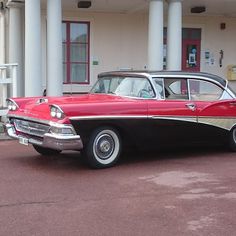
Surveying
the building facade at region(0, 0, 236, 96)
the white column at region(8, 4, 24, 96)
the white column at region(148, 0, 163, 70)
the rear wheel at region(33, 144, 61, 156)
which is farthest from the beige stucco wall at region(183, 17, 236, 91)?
the rear wheel at region(33, 144, 61, 156)

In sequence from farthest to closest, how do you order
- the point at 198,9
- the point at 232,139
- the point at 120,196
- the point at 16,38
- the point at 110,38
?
1. the point at 110,38
2. the point at 198,9
3. the point at 16,38
4. the point at 232,139
5. the point at 120,196

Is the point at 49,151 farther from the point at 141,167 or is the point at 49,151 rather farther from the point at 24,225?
the point at 24,225

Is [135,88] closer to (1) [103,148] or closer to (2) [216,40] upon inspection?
(1) [103,148]

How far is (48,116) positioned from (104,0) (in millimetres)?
8103

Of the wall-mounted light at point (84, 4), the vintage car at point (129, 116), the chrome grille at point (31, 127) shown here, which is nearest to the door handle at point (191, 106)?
the vintage car at point (129, 116)

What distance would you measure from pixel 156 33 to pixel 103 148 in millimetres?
6512

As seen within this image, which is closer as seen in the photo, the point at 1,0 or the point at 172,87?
the point at 172,87

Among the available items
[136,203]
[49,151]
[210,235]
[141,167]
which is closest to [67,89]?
[49,151]

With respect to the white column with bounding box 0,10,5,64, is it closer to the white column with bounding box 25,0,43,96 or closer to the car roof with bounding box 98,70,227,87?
the white column with bounding box 25,0,43,96

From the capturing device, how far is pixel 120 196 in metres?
6.31

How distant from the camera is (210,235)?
195 inches

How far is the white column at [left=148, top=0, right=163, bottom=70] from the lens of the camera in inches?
537

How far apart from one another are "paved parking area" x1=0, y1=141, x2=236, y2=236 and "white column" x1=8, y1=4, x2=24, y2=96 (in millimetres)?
6338

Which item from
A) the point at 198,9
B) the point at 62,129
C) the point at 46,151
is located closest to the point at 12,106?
the point at 46,151
